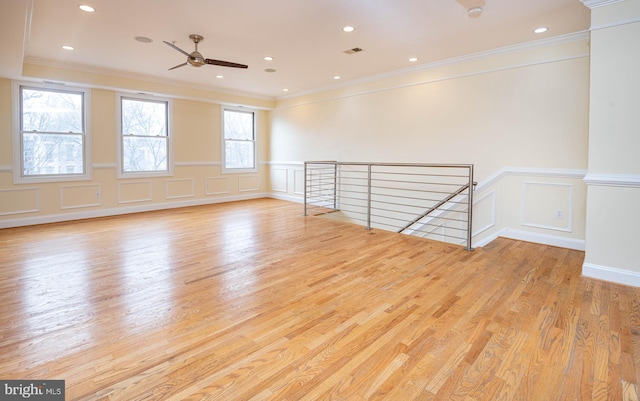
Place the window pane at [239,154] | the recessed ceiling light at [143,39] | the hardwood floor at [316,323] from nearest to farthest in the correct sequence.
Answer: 1. the hardwood floor at [316,323]
2. the recessed ceiling light at [143,39]
3. the window pane at [239,154]

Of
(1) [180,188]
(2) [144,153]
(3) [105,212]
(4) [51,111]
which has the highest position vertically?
(4) [51,111]

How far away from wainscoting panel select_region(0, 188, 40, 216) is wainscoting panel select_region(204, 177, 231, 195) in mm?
3044

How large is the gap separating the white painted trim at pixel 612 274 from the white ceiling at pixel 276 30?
2.59m

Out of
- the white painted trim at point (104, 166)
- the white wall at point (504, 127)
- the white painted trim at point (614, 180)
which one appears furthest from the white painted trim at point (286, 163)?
the white painted trim at point (614, 180)

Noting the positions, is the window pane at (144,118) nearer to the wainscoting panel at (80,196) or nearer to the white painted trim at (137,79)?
the white painted trim at (137,79)

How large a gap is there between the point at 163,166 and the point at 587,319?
7174 millimetres

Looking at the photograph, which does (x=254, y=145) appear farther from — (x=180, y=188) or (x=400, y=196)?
(x=400, y=196)

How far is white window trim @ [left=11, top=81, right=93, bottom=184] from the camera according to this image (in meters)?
5.19

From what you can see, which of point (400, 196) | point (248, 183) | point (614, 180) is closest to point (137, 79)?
point (248, 183)

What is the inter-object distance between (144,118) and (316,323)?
6.18 metres

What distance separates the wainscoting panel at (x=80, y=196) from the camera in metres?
5.72

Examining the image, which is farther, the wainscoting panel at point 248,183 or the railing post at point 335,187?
the wainscoting panel at point 248,183

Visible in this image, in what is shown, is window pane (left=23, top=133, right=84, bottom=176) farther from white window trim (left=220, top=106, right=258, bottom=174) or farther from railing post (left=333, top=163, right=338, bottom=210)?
railing post (left=333, top=163, right=338, bottom=210)

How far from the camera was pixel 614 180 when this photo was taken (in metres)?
2.88
